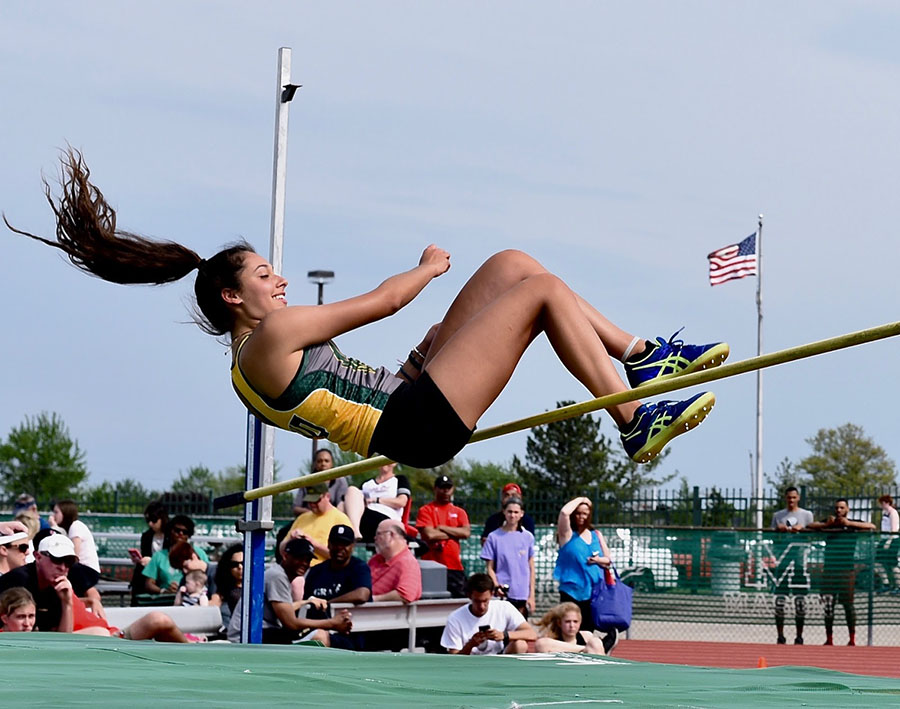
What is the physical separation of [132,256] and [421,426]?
1298mm

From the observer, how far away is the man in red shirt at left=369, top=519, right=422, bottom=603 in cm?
837

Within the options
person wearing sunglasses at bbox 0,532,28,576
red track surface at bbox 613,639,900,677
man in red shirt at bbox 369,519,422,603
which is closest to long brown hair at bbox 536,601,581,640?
man in red shirt at bbox 369,519,422,603

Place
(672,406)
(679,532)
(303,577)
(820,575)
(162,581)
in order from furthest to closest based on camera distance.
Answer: (679,532) → (820,575) → (162,581) → (303,577) → (672,406)

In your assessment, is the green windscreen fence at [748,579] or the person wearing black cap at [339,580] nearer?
the person wearing black cap at [339,580]

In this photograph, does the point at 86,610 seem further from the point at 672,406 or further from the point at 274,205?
the point at 672,406

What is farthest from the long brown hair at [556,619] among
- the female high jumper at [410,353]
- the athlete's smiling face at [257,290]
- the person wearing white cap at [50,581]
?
the athlete's smiling face at [257,290]

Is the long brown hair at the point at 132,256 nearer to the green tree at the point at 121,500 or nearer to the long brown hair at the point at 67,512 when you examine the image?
the long brown hair at the point at 67,512

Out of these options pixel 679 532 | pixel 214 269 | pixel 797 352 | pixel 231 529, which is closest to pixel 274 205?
pixel 214 269

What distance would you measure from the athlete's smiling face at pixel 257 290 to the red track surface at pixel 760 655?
8102 mm

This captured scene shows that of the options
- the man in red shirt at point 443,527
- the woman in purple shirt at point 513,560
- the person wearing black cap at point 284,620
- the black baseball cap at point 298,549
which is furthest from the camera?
the man in red shirt at point 443,527

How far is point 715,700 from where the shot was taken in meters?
4.15

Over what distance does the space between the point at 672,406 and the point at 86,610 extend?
455 centimetres

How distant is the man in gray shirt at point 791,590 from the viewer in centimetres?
1260

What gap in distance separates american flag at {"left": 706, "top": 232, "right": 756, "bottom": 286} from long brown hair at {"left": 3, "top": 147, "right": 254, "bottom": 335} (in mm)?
20848
